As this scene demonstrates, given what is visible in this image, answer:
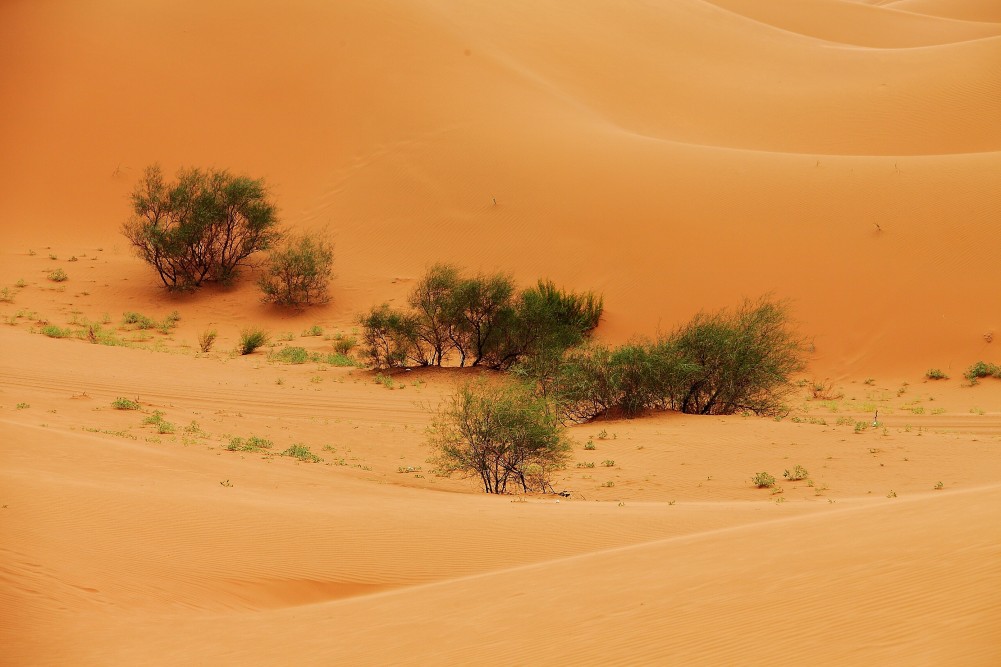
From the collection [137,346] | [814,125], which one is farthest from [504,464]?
[814,125]

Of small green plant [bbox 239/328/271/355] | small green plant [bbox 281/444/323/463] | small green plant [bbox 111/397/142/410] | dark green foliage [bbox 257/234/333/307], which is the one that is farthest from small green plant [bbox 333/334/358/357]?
small green plant [bbox 281/444/323/463]

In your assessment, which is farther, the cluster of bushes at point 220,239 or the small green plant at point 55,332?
the cluster of bushes at point 220,239

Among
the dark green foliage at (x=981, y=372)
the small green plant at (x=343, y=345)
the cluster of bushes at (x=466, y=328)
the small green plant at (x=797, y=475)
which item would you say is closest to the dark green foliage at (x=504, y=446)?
the small green plant at (x=797, y=475)

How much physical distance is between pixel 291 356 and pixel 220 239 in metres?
8.43

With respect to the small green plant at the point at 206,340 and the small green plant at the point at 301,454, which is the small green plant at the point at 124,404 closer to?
the small green plant at the point at 301,454

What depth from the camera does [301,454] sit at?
1328 centimetres

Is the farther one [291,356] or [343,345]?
[343,345]

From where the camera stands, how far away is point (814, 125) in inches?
1448

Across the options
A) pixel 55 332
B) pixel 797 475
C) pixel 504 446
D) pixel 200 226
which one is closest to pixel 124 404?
pixel 504 446

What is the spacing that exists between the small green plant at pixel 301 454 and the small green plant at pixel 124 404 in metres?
3.07

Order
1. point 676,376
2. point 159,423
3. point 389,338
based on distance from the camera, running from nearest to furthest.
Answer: point 159,423, point 676,376, point 389,338

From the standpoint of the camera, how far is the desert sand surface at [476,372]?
6.37m

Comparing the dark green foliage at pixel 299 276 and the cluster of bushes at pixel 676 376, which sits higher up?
the dark green foliage at pixel 299 276

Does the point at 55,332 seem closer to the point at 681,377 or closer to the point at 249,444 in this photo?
the point at 249,444
